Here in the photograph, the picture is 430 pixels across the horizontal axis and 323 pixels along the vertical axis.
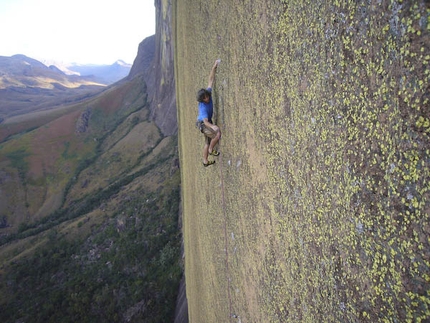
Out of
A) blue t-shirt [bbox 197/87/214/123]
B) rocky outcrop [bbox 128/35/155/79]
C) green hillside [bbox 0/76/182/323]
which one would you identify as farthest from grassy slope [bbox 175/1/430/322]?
rocky outcrop [bbox 128/35/155/79]

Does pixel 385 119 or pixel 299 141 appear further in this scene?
pixel 299 141

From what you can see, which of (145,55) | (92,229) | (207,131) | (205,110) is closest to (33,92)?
(145,55)

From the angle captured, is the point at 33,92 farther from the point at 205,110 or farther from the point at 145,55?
the point at 205,110

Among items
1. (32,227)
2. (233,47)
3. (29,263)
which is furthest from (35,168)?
(233,47)

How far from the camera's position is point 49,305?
86.1 feet

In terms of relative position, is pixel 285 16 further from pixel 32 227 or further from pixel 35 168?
pixel 35 168

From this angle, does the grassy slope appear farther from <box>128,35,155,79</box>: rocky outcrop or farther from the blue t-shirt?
<box>128,35,155,79</box>: rocky outcrop

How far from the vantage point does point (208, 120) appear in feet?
18.8

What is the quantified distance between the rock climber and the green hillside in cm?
2175

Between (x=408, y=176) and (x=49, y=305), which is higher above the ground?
(x=408, y=176)

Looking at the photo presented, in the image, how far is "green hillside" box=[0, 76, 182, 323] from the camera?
A: 1006 inches

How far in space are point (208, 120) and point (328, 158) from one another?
3.54 meters

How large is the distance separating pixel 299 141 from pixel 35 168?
228ft

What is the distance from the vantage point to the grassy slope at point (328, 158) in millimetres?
1744
